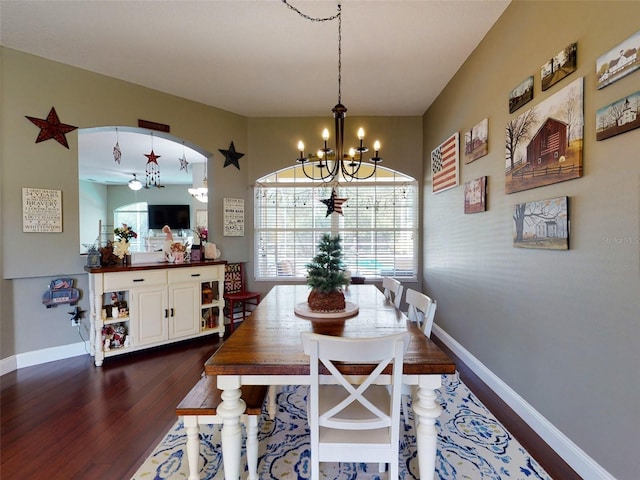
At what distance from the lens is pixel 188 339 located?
11.9 feet

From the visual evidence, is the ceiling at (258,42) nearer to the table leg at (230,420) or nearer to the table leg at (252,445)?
the table leg at (230,420)

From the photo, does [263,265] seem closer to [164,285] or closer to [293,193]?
[293,193]

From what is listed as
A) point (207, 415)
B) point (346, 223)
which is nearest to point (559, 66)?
point (207, 415)

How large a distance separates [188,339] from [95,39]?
313 cm

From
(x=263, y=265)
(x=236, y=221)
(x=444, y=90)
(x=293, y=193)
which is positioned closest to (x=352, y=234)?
(x=293, y=193)

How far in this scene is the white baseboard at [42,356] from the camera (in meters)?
2.78

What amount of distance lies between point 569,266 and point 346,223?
10.1 feet

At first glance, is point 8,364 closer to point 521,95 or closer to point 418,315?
point 418,315

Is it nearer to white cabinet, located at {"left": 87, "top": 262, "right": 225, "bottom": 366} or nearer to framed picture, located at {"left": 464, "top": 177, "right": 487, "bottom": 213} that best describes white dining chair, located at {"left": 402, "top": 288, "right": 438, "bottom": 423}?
framed picture, located at {"left": 464, "top": 177, "right": 487, "bottom": 213}

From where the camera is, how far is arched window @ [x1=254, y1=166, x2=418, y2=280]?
4523mm

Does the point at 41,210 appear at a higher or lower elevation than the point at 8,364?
higher

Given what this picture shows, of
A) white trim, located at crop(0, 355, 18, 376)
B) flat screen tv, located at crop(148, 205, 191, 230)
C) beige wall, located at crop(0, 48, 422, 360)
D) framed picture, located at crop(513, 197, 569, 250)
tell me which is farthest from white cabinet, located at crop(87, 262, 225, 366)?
flat screen tv, located at crop(148, 205, 191, 230)

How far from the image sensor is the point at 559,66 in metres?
1.75

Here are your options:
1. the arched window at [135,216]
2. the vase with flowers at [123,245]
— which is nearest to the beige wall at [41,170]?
the vase with flowers at [123,245]
